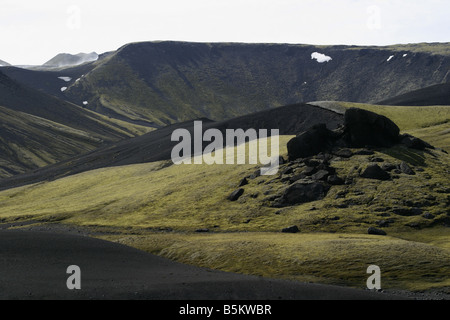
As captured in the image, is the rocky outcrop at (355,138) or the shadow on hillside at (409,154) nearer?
the shadow on hillside at (409,154)

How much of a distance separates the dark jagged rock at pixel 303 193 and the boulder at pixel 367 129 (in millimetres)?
15108

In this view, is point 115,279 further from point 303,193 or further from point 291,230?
point 303,193

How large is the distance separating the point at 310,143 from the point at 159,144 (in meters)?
69.9

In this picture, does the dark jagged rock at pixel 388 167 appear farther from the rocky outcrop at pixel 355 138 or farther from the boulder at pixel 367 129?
the boulder at pixel 367 129

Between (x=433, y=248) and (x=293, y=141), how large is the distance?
44212 mm

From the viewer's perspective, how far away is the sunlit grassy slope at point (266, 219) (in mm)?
48719

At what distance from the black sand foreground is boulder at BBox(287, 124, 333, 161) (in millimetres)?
43507

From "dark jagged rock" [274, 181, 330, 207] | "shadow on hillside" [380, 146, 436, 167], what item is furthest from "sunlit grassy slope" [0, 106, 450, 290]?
"dark jagged rock" [274, 181, 330, 207]

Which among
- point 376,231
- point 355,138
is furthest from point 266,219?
point 355,138

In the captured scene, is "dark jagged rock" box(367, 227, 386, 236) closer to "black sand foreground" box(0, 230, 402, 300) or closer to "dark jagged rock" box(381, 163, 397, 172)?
"dark jagged rock" box(381, 163, 397, 172)

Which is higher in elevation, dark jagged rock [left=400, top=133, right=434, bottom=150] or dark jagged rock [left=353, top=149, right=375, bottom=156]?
dark jagged rock [left=400, top=133, right=434, bottom=150]

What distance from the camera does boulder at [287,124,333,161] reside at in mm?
90375

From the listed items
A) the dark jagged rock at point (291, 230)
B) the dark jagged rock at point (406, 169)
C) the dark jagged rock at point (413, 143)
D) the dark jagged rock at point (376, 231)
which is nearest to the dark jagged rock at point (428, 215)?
the dark jagged rock at point (376, 231)

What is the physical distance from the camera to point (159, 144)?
495 feet
